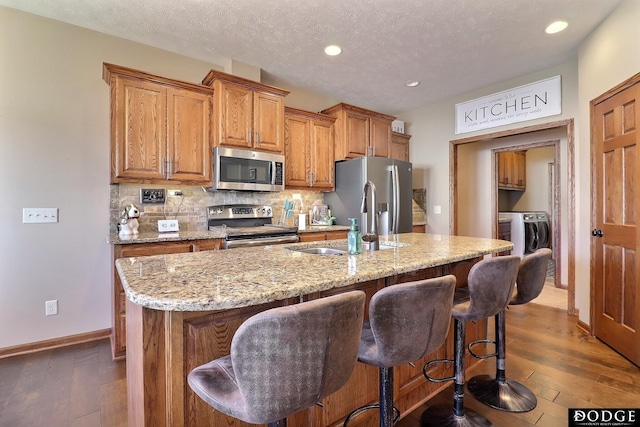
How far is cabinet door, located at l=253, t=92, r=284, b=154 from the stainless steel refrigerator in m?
0.96

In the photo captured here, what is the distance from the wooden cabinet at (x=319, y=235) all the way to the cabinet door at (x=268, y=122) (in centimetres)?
97

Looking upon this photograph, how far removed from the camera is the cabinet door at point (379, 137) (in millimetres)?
4277

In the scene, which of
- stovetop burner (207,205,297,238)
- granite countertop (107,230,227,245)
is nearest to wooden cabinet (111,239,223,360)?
granite countertop (107,230,227,245)

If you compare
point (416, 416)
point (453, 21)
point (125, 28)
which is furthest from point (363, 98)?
point (416, 416)

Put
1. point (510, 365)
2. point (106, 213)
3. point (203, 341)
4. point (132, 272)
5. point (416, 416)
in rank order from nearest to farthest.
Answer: point (203, 341) → point (132, 272) → point (416, 416) → point (510, 365) → point (106, 213)

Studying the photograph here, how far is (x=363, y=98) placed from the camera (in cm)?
448

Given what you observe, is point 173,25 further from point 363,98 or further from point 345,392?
point 345,392

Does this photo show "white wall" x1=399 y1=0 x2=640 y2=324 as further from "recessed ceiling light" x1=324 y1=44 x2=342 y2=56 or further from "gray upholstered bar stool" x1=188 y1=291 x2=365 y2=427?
"gray upholstered bar stool" x1=188 y1=291 x2=365 y2=427

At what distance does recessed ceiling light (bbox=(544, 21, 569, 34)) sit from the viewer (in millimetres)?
2641

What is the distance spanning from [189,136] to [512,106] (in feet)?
12.1

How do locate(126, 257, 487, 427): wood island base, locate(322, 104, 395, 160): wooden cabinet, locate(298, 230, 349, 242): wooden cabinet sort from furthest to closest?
locate(322, 104, 395, 160): wooden cabinet → locate(298, 230, 349, 242): wooden cabinet → locate(126, 257, 487, 427): wood island base

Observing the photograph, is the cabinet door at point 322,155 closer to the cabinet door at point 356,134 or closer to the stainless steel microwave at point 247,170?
the cabinet door at point 356,134

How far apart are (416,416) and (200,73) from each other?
354cm

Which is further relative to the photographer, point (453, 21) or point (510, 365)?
point (453, 21)
